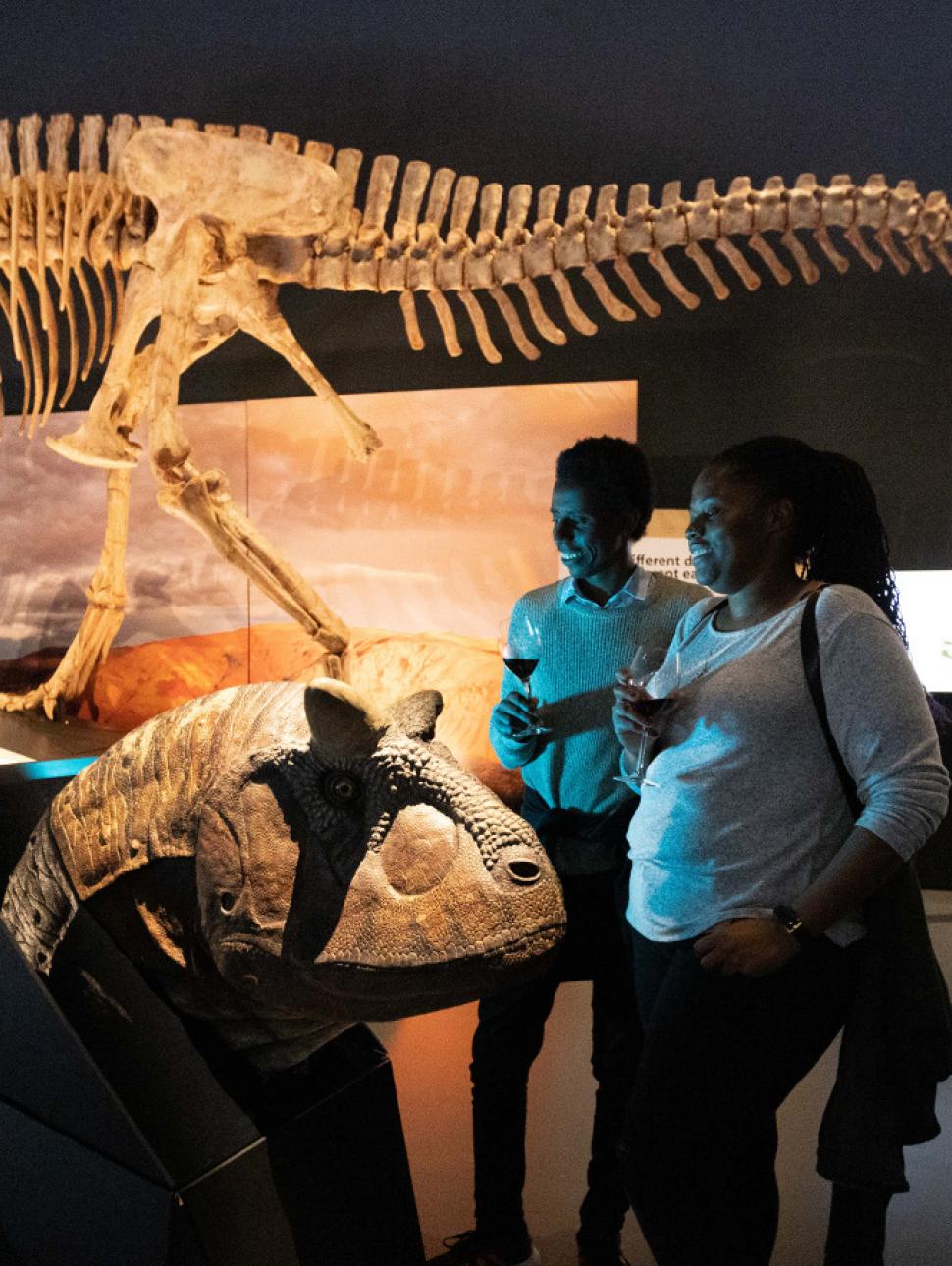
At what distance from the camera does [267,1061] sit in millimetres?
1417

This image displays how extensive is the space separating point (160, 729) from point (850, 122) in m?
4.81

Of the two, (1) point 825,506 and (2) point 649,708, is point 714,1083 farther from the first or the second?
(1) point 825,506

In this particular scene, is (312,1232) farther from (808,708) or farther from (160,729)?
(808,708)

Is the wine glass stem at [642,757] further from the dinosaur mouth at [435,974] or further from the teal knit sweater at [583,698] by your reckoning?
the dinosaur mouth at [435,974]

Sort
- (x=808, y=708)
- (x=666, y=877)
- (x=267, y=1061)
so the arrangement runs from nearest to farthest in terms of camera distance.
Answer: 1. (x=267, y=1061)
2. (x=808, y=708)
3. (x=666, y=877)

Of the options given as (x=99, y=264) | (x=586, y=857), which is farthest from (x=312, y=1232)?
(x=99, y=264)

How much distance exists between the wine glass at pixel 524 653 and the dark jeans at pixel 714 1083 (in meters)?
0.86

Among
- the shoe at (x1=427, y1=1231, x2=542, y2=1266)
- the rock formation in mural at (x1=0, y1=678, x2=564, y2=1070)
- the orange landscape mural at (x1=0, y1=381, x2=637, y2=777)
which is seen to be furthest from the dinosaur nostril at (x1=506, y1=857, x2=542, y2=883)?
the orange landscape mural at (x1=0, y1=381, x2=637, y2=777)

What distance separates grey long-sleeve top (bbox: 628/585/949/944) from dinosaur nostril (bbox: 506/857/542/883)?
0.69m

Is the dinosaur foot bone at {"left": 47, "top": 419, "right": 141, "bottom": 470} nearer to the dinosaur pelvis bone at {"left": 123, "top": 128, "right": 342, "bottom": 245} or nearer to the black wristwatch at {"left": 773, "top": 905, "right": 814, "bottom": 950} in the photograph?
the dinosaur pelvis bone at {"left": 123, "top": 128, "right": 342, "bottom": 245}

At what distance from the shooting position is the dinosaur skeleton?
511cm

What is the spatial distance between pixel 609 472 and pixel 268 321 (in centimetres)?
351

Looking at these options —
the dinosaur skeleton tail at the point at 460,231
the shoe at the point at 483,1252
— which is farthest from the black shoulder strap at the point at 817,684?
the dinosaur skeleton tail at the point at 460,231

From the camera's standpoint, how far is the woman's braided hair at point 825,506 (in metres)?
1.89
